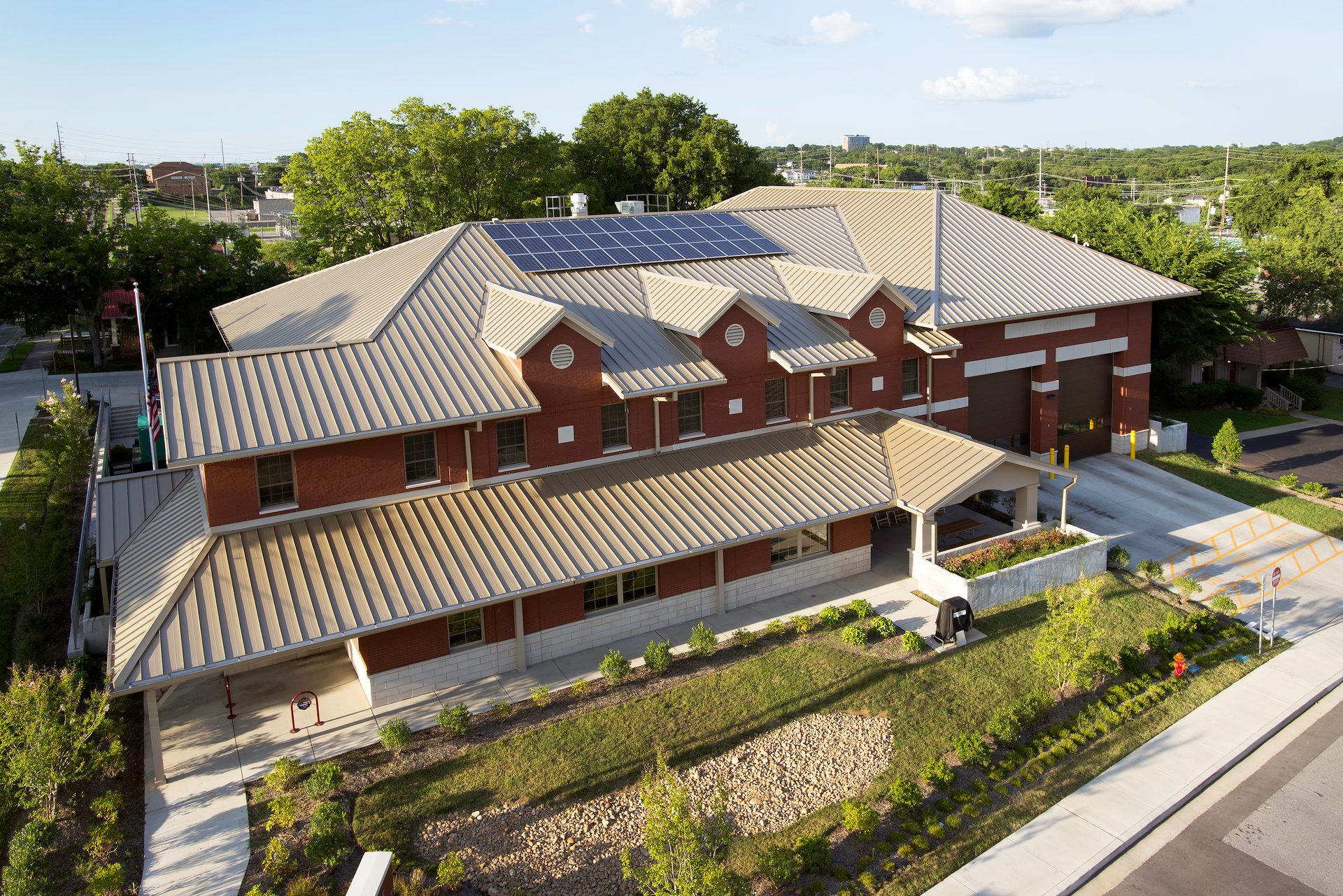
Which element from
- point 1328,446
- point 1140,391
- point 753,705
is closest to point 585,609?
point 753,705

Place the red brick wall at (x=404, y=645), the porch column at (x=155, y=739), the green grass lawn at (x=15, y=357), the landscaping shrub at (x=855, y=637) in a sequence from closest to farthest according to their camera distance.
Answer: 1. the porch column at (x=155, y=739)
2. the red brick wall at (x=404, y=645)
3. the landscaping shrub at (x=855, y=637)
4. the green grass lawn at (x=15, y=357)

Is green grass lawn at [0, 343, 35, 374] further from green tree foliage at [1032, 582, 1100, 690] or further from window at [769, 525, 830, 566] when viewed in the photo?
green tree foliage at [1032, 582, 1100, 690]

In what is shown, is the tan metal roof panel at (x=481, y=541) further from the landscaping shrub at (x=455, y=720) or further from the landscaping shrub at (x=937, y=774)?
the landscaping shrub at (x=937, y=774)

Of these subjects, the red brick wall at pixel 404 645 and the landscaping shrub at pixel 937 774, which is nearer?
the landscaping shrub at pixel 937 774

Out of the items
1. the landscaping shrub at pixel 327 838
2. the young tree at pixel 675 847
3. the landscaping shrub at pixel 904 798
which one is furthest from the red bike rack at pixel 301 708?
the landscaping shrub at pixel 904 798

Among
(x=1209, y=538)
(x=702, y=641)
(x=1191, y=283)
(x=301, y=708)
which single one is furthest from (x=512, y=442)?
(x=1191, y=283)

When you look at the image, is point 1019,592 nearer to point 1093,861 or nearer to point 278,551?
point 1093,861

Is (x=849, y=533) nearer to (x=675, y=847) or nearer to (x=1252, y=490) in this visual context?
(x=675, y=847)

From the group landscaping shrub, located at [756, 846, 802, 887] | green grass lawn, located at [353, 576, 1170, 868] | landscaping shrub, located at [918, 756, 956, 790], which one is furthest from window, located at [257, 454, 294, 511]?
landscaping shrub, located at [918, 756, 956, 790]
